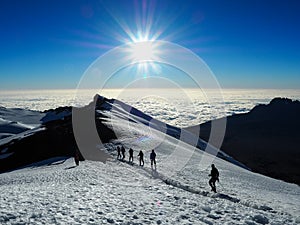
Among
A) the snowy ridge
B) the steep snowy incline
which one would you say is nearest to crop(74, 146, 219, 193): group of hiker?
the steep snowy incline

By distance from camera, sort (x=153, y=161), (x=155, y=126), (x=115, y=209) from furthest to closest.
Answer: (x=155, y=126) < (x=153, y=161) < (x=115, y=209)

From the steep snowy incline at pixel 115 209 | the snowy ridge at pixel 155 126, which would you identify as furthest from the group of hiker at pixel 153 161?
the snowy ridge at pixel 155 126

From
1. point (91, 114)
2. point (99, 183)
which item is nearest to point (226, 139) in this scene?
point (91, 114)

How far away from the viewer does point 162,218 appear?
13.6 meters

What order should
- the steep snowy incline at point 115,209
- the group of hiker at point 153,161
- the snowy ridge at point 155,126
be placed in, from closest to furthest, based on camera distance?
the steep snowy incline at point 115,209, the group of hiker at point 153,161, the snowy ridge at point 155,126

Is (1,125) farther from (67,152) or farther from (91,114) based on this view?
(67,152)

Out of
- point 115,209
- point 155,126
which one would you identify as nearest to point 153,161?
point 115,209

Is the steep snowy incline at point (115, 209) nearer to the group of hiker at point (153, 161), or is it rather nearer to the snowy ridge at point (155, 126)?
the group of hiker at point (153, 161)

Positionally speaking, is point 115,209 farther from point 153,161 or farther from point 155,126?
point 155,126

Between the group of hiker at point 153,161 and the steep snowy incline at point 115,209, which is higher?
the steep snowy incline at point 115,209

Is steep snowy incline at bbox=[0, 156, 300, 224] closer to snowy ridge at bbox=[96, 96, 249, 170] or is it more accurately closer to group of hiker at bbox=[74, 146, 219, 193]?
group of hiker at bbox=[74, 146, 219, 193]

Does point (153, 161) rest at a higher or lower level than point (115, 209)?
lower

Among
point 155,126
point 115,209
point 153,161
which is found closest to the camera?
point 115,209

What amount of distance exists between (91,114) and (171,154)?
34290 mm
